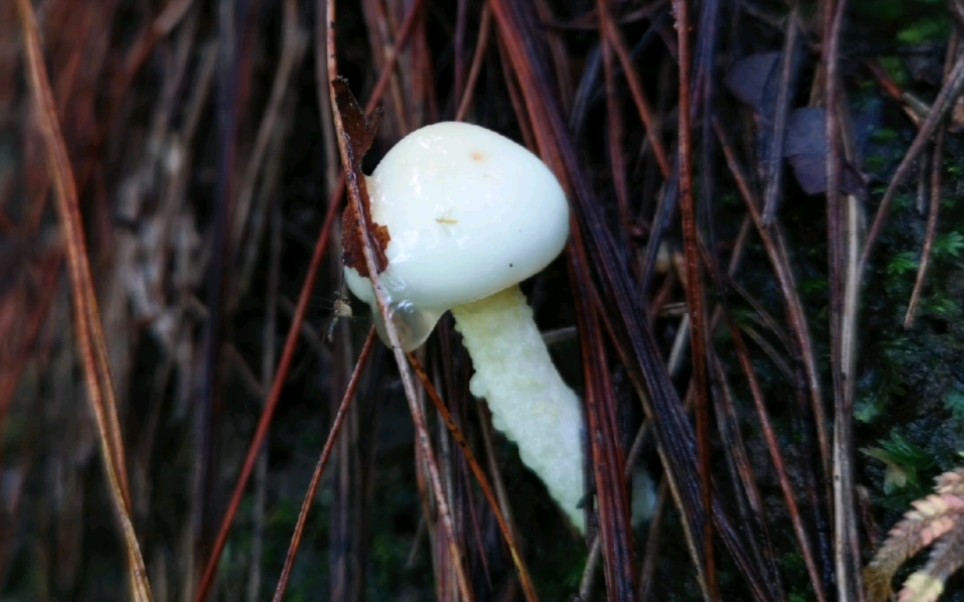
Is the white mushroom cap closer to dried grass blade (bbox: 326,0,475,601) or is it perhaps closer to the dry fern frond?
dried grass blade (bbox: 326,0,475,601)

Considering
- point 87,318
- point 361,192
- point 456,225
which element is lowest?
point 456,225

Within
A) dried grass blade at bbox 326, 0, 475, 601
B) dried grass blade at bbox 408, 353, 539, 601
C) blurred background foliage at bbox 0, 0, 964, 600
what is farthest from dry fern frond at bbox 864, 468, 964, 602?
dried grass blade at bbox 326, 0, 475, 601

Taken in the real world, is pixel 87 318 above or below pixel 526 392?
above

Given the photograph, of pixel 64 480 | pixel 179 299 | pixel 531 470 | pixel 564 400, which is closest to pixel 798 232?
pixel 564 400

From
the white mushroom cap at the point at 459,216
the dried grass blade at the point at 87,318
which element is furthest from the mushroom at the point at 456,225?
the dried grass blade at the point at 87,318

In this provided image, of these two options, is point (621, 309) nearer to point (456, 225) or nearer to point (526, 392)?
point (526, 392)

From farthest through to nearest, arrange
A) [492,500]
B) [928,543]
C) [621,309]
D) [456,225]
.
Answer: [621,309] → [492,500] → [456,225] → [928,543]

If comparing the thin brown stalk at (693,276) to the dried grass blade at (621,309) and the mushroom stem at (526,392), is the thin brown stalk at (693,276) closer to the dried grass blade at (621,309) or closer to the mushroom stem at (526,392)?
the dried grass blade at (621,309)

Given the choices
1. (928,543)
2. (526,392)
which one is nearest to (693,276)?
(526,392)

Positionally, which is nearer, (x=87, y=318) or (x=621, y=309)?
(x=621, y=309)

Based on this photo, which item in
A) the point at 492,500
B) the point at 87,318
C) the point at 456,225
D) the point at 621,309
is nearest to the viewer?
the point at 456,225
